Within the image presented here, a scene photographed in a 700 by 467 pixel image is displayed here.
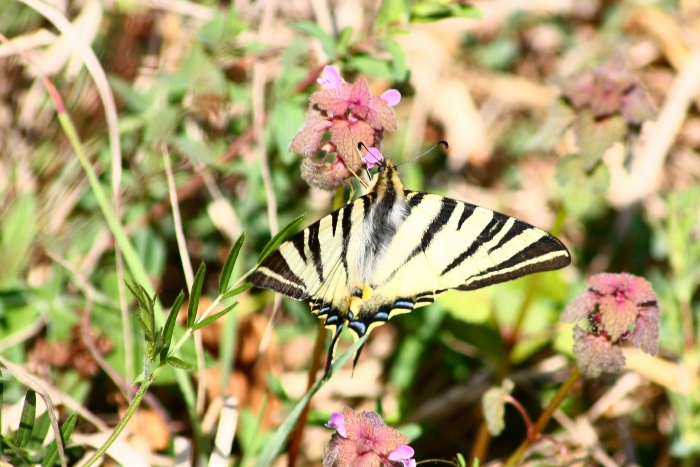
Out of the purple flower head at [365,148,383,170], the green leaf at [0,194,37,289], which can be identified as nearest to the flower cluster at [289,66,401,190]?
the purple flower head at [365,148,383,170]

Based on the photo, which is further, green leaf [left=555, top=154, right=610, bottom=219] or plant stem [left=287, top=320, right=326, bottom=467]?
green leaf [left=555, top=154, right=610, bottom=219]

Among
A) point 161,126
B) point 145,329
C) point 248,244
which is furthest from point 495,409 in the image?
point 161,126

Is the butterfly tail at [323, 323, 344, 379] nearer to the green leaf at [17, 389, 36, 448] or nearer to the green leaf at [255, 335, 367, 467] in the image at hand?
the green leaf at [255, 335, 367, 467]

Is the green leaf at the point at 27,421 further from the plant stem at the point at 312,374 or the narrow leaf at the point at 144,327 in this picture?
the plant stem at the point at 312,374

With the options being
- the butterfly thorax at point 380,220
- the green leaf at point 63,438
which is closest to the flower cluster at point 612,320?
the butterfly thorax at point 380,220

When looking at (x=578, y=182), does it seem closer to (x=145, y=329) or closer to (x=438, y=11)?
(x=438, y=11)

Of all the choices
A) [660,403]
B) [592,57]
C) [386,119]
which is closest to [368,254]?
[386,119]
